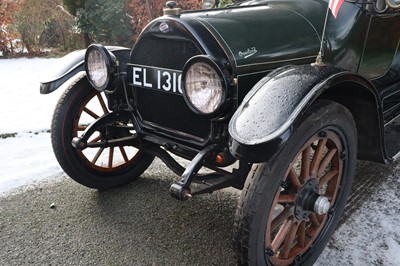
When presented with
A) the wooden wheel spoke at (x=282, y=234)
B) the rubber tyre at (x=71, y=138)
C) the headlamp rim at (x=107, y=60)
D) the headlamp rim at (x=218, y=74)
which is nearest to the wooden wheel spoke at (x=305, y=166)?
the wooden wheel spoke at (x=282, y=234)

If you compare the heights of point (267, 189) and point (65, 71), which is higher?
point (65, 71)

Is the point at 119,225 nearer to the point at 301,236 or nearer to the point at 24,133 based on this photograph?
the point at 301,236

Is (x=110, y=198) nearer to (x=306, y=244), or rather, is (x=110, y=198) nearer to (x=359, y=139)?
(x=306, y=244)

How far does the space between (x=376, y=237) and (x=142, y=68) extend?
1825 mm

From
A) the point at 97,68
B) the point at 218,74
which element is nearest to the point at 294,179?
the point at 218,74

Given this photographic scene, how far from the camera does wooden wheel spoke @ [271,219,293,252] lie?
193 cm

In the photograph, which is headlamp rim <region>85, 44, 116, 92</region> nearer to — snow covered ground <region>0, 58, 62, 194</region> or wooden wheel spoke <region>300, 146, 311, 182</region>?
snow covered ground <region>0, 58, 62, 194</region>

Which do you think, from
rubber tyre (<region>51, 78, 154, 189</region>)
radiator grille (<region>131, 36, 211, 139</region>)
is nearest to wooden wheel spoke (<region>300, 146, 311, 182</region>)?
radiator grille (<region>131, 36, 211, 139</region>)

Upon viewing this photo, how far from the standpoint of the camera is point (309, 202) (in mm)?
1976

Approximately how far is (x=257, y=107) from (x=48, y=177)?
2.32m

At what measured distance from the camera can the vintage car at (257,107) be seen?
5.65ft

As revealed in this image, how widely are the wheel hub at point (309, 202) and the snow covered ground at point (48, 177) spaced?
0.41 m

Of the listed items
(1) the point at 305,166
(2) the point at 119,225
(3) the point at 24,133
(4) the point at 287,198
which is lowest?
(3) the point at 24,133

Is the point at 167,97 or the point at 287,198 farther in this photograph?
the point at 167,97
